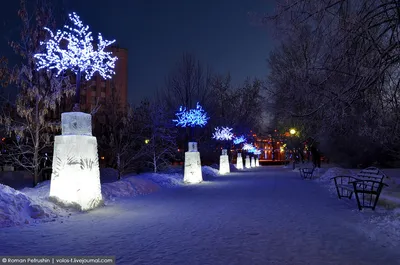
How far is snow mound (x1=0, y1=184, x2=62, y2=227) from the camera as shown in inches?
299

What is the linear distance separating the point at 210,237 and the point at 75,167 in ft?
17.3

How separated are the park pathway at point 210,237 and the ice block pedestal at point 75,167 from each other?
0.69m

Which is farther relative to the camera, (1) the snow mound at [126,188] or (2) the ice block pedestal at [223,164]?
(2) the ice block pedestal at [223,164]

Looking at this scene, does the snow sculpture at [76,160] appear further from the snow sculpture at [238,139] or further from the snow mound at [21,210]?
the snow sculpture at [238,139]

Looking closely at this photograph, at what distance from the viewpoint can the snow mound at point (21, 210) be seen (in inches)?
299

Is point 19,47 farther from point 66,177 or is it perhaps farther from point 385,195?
point 385,195

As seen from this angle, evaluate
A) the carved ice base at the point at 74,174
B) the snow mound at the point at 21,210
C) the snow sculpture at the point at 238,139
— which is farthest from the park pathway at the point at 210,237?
the snow sculpture at the point at 238,139

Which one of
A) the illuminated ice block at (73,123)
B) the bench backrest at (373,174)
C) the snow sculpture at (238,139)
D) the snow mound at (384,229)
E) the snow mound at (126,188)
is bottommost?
the snow mound at (384,229)

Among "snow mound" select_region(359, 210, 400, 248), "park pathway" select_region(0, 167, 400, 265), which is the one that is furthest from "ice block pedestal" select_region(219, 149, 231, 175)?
"snow mound" select_region(359, 210, 400, 248)

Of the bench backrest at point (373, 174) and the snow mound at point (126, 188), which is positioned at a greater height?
the bench backrest at point (373, 174)

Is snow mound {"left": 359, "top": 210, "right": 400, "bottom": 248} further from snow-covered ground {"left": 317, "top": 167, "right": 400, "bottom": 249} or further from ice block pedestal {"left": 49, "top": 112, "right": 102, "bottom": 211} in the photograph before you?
ice block pedestal {"left": 49, "top": 112, "right": 102, "bottom": 211}

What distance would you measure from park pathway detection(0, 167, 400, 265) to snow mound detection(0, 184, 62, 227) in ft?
1.47

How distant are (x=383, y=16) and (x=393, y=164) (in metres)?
30.9

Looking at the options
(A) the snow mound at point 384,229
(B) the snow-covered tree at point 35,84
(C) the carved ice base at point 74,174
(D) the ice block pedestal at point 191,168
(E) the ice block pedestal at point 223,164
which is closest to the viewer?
(A) the snow mound at point 384,229
